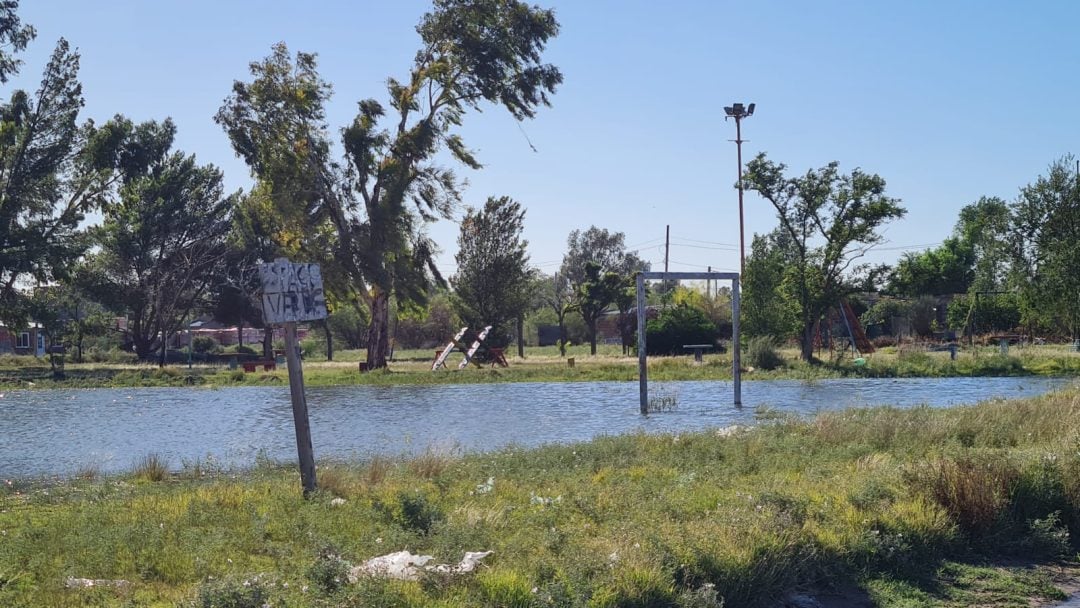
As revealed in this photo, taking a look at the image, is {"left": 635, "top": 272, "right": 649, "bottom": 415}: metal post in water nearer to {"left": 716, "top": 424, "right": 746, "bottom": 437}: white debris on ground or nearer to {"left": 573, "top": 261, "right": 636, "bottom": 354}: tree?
{"left": 716, "top": 424, "right": 746, "bottom": 437}: white debris on ground

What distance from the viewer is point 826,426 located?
17188 mm

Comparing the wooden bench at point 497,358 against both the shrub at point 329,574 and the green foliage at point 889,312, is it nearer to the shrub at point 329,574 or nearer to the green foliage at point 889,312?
the green foliage at point 889,312

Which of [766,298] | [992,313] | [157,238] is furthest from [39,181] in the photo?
[992,313]

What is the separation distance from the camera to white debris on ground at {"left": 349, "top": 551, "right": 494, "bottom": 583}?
7.64 meters

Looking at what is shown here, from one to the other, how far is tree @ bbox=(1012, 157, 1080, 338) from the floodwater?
1058cm

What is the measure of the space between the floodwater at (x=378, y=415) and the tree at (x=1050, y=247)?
34.7 feet

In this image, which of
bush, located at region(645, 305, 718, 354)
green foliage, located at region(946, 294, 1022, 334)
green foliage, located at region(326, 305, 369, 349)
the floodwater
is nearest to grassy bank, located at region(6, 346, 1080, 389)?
the floodwater

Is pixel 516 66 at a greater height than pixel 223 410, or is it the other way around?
pixel 516 66

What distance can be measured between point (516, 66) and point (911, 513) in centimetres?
4214

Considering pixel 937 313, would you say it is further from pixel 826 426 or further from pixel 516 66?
pixel 826 426

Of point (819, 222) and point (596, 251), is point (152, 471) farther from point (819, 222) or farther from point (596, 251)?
point (596, 251)

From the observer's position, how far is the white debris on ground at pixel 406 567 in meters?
7.64

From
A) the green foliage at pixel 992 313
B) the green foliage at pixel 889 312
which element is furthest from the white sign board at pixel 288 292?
the green foliage at pixel 992 313

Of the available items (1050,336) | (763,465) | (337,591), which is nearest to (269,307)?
(337,591)
